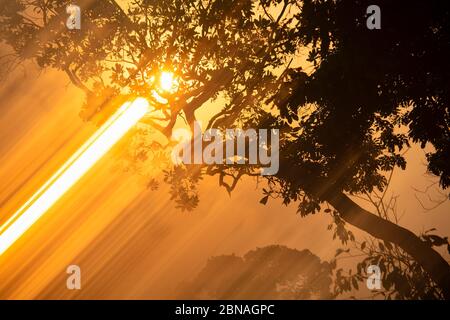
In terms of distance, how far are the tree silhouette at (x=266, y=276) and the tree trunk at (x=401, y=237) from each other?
27595mm

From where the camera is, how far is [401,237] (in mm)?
7688

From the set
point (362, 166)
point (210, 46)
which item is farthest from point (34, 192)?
point (362, 166)

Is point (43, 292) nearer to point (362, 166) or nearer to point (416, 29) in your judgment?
point (362, 166)

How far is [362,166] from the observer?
842cm

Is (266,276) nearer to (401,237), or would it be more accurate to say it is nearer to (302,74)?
(401,237)

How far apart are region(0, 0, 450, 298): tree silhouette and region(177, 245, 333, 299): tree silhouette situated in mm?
26250

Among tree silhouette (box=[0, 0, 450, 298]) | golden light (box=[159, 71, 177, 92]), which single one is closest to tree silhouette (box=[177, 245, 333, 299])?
tree silhouette (box=[0, 0, 450, 298])

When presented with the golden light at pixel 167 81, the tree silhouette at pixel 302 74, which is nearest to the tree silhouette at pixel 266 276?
the tree silhouette at pixel 302 74

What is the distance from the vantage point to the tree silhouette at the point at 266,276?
1353 inches

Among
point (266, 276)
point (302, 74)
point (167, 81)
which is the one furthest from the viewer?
point (266, 276)

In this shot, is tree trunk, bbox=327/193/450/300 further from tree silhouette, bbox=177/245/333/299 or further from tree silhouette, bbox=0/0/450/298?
tree silhouette, bbox=177/245/333/299

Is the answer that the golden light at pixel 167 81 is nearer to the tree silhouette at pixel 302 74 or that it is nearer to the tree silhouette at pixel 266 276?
the tree silhouette at pixel 302 74

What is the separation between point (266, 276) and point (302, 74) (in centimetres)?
3085

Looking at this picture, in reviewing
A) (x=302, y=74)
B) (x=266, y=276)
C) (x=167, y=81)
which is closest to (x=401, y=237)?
(x=302, y=74)
